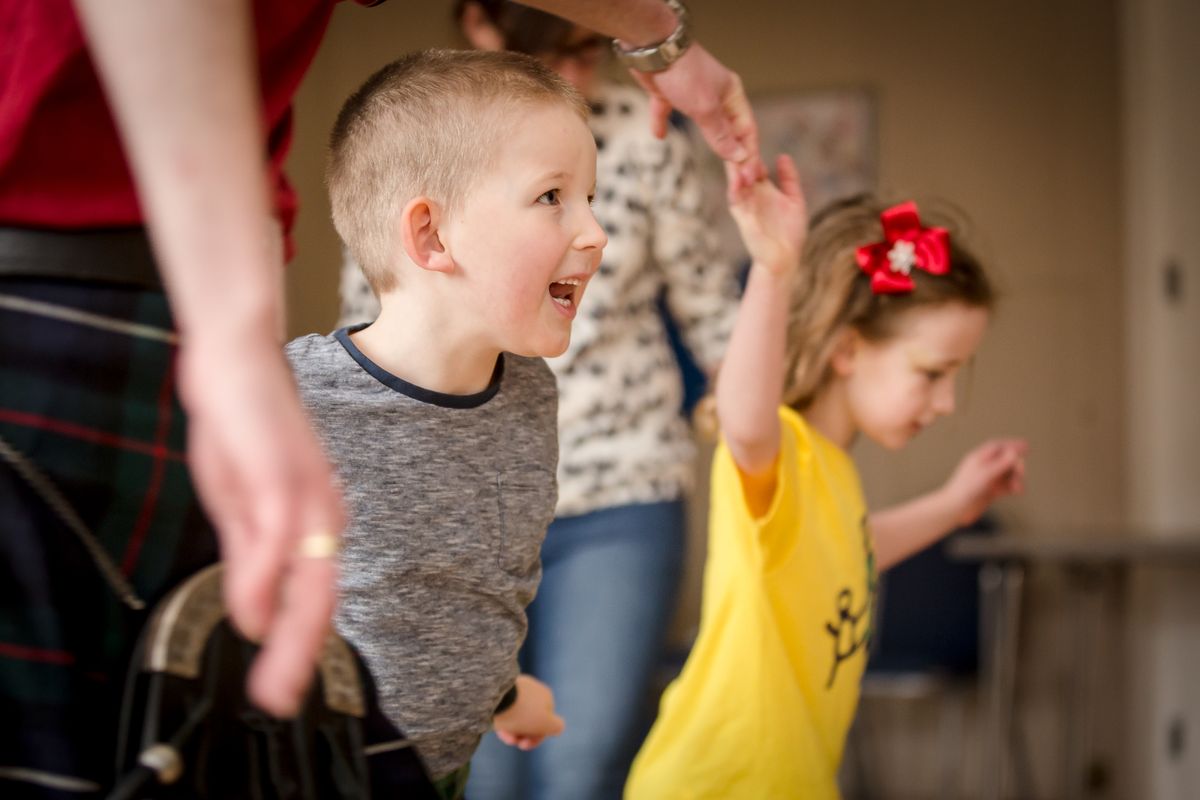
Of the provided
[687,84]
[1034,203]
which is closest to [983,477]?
[687,84]

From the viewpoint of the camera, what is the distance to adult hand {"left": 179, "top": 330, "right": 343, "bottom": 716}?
1.40 ft

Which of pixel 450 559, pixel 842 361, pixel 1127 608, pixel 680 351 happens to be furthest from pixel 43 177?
pixel 1127 608

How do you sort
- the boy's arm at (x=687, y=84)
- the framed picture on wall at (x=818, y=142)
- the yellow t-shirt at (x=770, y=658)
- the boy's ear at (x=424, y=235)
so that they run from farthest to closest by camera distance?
the framed picture on wall at (x=818, y=142) < the yellow t-shirt at (x=770, y=658) < the boy's arm at (x=687, y=84) < the boy's ear at (x=424, y=235)

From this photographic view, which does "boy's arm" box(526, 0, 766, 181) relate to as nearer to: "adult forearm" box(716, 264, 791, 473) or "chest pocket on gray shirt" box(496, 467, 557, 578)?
"adult forearm" box(716, 264, 791, 473)

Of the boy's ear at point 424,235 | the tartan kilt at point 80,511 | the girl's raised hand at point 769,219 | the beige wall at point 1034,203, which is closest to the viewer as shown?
the tartan kilt at point 80,511

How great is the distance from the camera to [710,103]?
96 cm

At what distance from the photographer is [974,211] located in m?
3.38

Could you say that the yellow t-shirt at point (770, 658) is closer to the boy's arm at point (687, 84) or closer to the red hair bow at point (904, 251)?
the red hair bow at point (904, 251)

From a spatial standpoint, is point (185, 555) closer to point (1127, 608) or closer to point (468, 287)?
point (468, 287)

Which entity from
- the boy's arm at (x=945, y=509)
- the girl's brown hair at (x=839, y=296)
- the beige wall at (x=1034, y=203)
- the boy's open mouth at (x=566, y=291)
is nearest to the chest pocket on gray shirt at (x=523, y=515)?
the boy's open mouth at (x=566, y=291)

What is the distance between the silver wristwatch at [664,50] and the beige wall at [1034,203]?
2519mm

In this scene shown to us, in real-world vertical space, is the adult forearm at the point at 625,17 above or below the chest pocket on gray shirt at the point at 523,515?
above

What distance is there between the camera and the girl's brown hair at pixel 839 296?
4.25ft

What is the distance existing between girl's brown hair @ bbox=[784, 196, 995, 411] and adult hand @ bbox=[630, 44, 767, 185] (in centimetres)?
31
